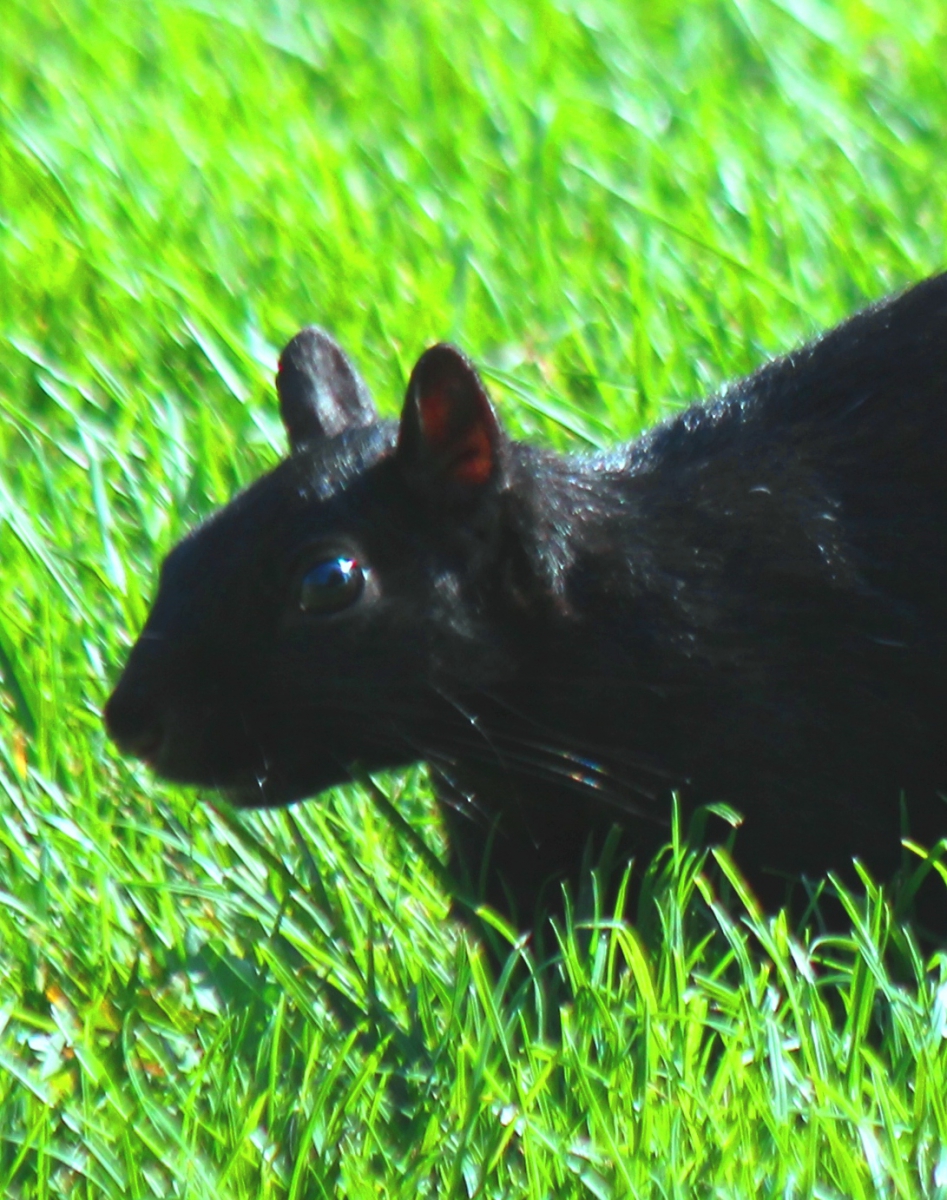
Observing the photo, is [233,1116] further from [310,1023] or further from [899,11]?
[899,11]

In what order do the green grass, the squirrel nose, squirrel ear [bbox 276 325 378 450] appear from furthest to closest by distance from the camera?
squirrel ear [bbox 276 325 378 450]
the squirrel nose
the green grass

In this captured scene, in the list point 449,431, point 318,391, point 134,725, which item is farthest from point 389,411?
point 134,725

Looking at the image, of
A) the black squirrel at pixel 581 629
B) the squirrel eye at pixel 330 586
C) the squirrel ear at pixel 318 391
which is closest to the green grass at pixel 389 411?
the black squirrel at pixel 581 629

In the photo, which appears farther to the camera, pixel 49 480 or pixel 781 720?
pixel 49 480

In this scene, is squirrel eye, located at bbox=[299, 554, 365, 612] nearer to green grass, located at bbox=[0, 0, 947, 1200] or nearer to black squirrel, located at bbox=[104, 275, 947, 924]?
black squirrel, located at bbox=[104, 275, 947, 924]

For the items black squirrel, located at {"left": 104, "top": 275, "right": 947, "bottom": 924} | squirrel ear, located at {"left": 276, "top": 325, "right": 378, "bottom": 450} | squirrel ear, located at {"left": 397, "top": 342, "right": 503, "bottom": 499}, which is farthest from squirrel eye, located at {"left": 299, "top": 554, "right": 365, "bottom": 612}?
squirrel ear, located at {"left": 276, "top": 325, "right": 378, "bottom": 450}

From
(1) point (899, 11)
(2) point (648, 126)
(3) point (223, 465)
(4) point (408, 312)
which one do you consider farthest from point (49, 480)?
(1) point (899, 11)
